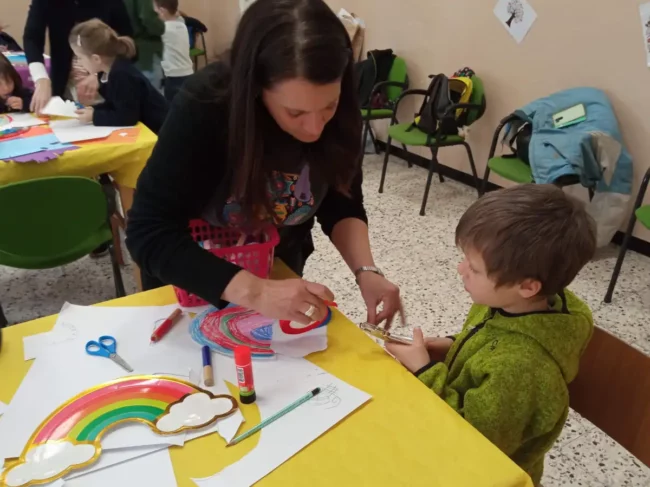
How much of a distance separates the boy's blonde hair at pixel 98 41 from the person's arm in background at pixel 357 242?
A: 1699 millimetres

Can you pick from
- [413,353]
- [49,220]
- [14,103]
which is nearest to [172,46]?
[14,103]

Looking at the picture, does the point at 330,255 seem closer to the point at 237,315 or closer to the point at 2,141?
the point at 2,141

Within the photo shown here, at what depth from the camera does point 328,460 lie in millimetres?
707

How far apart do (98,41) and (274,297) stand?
2.03 metres

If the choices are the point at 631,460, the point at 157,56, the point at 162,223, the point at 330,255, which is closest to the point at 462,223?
the point at 162,223

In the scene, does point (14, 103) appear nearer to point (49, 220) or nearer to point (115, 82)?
point (115, 82)

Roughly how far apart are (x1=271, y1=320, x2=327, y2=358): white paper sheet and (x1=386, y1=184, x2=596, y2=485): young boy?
16 centimetres

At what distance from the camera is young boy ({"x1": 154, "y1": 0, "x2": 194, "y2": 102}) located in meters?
3.88

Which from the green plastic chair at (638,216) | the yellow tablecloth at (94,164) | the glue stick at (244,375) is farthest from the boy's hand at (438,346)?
the green plastic chair at (638,216)

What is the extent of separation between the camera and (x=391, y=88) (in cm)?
400

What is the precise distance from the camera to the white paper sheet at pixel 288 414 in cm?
69

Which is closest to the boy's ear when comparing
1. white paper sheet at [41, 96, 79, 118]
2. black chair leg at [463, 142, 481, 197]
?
white paper sheet at [41, 96, 79, 118]

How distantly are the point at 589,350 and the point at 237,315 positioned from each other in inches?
26.6

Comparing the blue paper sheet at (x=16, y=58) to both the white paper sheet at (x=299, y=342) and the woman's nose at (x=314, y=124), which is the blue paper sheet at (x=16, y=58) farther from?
the white paper sheet at (x=299, y=342)
